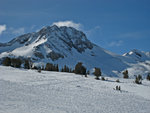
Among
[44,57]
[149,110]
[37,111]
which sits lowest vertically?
[149,110]

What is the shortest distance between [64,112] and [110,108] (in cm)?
454

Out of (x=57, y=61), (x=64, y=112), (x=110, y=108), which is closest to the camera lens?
(x=64, y=112)

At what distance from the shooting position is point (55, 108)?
1118cm

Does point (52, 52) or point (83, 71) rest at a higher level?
point (52, 52)

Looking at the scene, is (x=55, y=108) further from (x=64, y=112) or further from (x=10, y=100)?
(x=10, y=100)

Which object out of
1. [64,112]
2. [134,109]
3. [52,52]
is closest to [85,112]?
[64,112]

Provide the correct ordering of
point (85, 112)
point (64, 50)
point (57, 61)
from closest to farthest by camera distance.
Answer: point (85, 112) < point (57, 61) < point (64, 50)

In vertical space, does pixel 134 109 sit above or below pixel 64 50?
below

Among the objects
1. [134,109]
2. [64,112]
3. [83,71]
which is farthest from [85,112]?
[83,71]

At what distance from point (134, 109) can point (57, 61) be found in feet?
491

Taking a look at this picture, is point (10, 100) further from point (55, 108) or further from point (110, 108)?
point (110, 108)

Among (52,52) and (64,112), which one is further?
(52,52)

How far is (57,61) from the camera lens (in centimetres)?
16175

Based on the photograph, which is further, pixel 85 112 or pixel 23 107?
pixel 85 112
